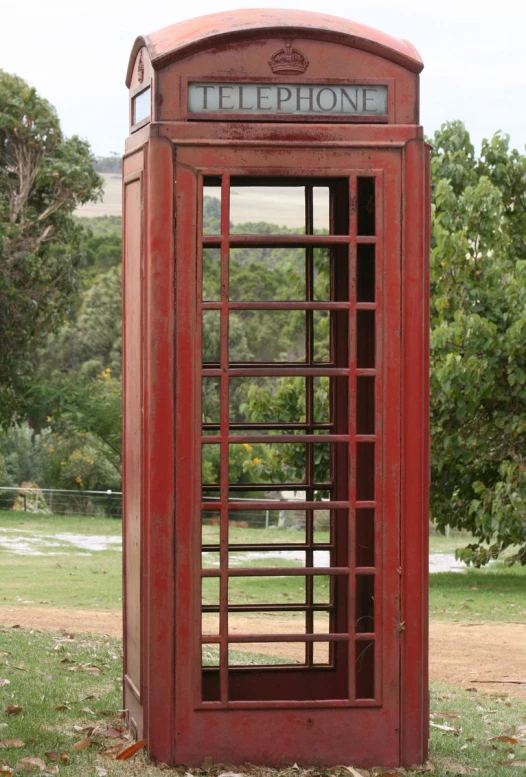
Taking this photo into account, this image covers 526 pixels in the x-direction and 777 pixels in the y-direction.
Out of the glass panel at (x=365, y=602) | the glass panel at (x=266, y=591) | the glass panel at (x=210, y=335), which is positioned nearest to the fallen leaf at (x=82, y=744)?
the glass panel at (x=365, y=602)

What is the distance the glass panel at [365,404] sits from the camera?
547 cm

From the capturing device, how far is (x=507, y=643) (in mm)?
11242

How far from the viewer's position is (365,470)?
17.8 feet

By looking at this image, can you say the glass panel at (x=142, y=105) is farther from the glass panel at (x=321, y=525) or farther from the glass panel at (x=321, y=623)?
the glass panel at (x=321, y=525)

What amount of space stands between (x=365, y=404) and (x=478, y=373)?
9.69m

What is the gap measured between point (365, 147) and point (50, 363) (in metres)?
42.3

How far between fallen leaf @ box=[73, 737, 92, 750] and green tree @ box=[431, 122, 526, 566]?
9.94 m

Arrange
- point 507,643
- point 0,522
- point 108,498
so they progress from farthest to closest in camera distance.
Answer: point 108,498 < point 0,522 < point 507,643

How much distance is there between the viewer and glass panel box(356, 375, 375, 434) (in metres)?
5.47

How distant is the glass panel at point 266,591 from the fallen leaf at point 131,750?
33.3 feet

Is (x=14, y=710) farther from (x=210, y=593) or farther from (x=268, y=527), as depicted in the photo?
(x=268, y=527)

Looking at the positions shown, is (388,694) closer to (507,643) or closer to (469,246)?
(507,643)

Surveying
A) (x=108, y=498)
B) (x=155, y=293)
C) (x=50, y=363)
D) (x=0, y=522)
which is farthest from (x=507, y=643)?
(x=50, y=363)

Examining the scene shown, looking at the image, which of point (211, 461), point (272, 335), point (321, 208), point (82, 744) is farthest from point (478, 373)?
point (321, 208)
